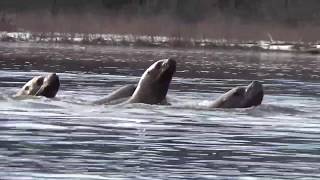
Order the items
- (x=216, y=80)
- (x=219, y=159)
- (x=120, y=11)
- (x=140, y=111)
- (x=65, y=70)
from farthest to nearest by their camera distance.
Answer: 1. (x=120, y=11)
2. (x=65, y=70)
3. (x=216, y=80)
4. (x=140, y=111)
5. (x=219, y=159)

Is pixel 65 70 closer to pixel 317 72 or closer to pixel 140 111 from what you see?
pixel 317 72

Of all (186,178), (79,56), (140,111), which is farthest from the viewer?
(79,56)

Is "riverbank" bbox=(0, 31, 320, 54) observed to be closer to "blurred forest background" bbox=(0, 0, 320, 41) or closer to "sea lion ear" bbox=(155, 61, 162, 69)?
"blurred forest background" bbox=(0, 0, 320, 41)

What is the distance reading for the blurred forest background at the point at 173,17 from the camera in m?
80.6

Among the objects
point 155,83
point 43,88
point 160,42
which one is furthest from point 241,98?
point 160,42

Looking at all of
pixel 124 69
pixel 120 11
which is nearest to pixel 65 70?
pixel 124 69

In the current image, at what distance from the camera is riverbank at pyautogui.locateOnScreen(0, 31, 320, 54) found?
75688 mm

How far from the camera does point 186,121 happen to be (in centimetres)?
2381

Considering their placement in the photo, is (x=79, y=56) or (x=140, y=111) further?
(x=79, y=56)

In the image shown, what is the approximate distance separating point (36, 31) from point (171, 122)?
5994 centimetres

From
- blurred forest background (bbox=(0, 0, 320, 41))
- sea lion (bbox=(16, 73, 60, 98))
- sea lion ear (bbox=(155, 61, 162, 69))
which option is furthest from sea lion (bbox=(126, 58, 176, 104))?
blurred forest background (bbox=(0, 0, 320, 41))

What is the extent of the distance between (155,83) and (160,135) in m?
6.33

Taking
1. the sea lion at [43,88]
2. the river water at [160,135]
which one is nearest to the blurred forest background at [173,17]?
the river water at [160,135]

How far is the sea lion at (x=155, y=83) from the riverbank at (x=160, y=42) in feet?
153
